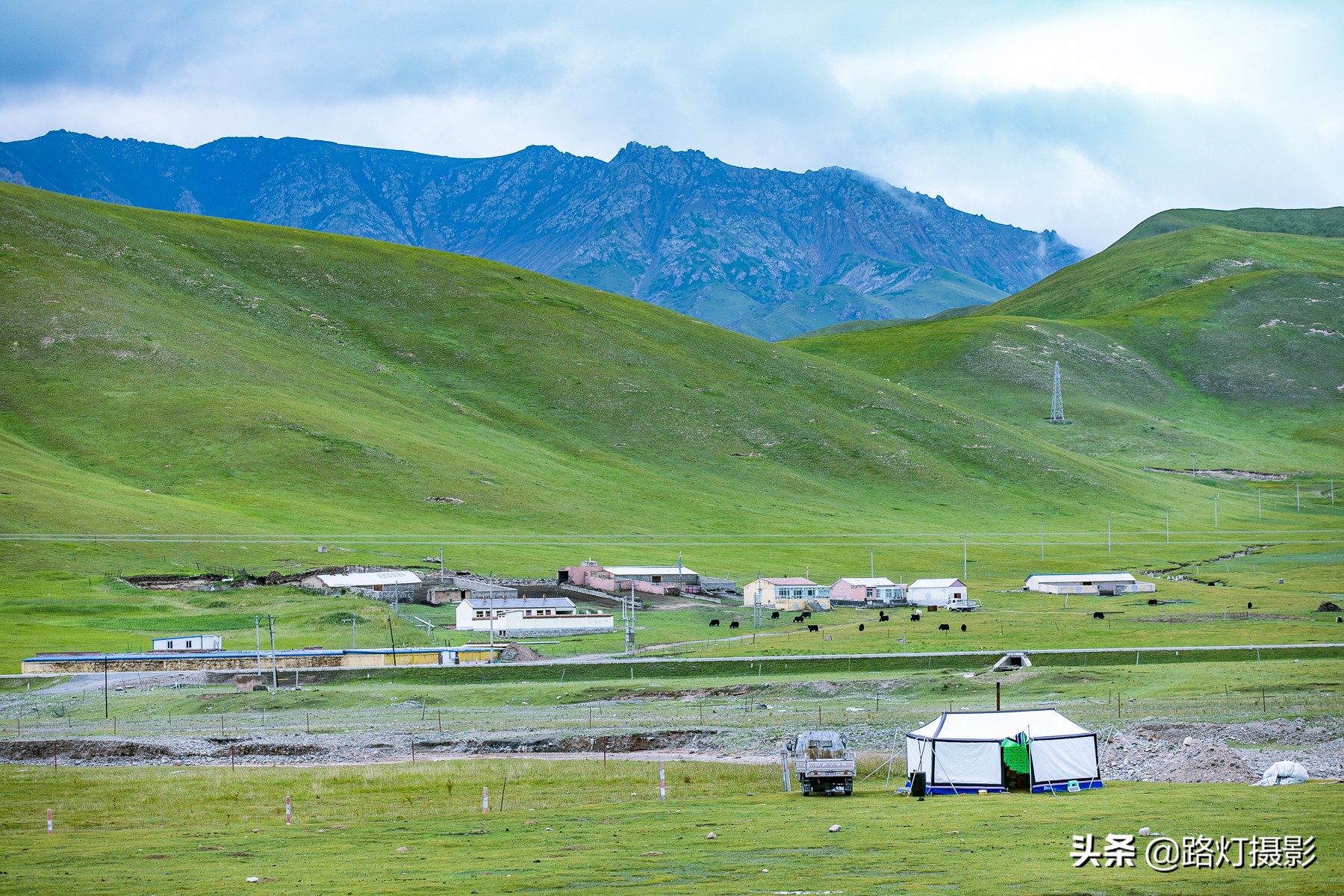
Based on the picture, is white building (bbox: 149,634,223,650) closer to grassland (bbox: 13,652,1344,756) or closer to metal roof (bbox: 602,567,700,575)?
grassland (bbox: 13,652,1344,756)

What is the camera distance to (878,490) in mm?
194500

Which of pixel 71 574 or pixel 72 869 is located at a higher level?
pixel 71 574

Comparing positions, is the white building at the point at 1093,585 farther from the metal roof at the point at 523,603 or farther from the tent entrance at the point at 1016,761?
the tent entrance at the point at 1016,761

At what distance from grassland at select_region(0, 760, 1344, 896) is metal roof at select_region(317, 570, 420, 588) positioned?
6407cm

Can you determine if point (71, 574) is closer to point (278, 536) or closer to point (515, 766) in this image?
point (278, 536)

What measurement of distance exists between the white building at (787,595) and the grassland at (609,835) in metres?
68.1

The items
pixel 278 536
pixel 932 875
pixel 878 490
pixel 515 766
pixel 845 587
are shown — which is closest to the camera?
pixel 932 875

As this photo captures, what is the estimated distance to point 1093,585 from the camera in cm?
12556

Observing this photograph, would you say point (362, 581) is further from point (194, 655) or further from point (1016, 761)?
point (1016, 761)

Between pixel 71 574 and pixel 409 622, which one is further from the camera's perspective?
pixel 71 574

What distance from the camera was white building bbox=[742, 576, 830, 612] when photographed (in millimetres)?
117562

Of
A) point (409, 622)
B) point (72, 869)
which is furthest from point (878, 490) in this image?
point (72, 869)

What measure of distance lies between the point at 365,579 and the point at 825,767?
7993 cm

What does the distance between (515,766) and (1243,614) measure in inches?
2638
